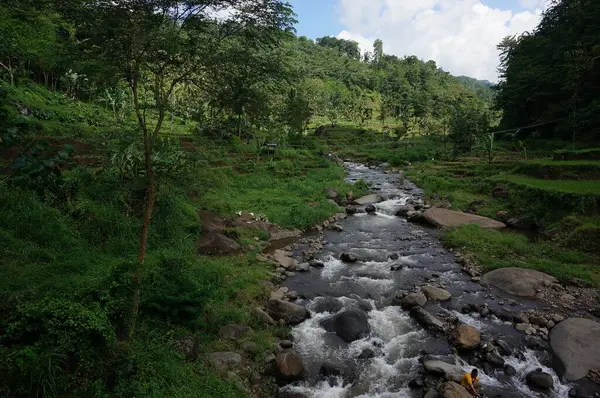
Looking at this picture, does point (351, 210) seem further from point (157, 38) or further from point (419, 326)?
point (157, 38)

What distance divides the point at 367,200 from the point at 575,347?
1806 centimetres

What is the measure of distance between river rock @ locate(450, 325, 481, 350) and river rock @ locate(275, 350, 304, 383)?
452cm

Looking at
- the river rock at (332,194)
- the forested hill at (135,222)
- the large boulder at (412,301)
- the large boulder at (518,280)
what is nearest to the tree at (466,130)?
the river rock at (332,194)

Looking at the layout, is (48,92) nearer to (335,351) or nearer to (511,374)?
(335,351)

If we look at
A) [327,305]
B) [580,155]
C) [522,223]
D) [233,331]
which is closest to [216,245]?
[327,305]

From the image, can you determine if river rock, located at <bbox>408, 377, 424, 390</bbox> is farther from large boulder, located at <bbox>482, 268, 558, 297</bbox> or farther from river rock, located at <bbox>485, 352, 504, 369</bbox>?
large boulder, located at <bbox>482, 268, 558, 297</bbox>

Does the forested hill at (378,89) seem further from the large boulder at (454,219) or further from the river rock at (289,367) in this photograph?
the river rock at (289,367)

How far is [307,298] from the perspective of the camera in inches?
493

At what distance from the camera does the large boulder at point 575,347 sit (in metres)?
8.62

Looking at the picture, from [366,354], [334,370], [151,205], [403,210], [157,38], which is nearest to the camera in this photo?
[157,38]

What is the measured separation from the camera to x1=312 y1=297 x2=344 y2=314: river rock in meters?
11.8

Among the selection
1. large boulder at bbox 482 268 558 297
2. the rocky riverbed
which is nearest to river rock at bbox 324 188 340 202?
the rocky riverbed

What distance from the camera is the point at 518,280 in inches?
516

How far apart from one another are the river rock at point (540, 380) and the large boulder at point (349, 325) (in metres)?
4.15
